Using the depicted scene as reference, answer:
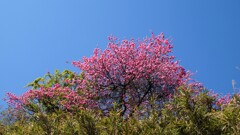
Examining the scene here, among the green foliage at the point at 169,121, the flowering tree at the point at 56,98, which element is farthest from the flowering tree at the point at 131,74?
the green foliage at the point at 169,121

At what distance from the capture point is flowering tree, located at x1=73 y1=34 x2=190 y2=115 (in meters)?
19.5

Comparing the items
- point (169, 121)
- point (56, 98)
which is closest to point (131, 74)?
point (56, 98)

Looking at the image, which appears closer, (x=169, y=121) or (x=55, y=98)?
(x=169, y=121)

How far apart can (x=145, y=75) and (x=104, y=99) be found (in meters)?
2.89

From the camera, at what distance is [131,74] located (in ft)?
65.2

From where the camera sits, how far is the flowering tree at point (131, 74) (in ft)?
64.0

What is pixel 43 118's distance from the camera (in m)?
5.88

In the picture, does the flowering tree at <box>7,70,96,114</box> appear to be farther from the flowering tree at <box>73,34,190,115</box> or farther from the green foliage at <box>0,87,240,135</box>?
the green foliage at <box>0,87,240,135</box>

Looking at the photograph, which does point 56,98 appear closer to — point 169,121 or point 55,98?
point 55,98

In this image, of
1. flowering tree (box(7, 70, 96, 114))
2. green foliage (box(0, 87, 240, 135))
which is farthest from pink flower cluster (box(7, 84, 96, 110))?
green foliage (box(0, 87, 240, 135))

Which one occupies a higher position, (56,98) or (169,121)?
(56,98)

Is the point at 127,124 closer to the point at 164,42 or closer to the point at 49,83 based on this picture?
the point at 164,42

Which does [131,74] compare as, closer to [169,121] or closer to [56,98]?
[56,98]

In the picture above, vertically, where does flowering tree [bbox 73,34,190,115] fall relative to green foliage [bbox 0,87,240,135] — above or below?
above
